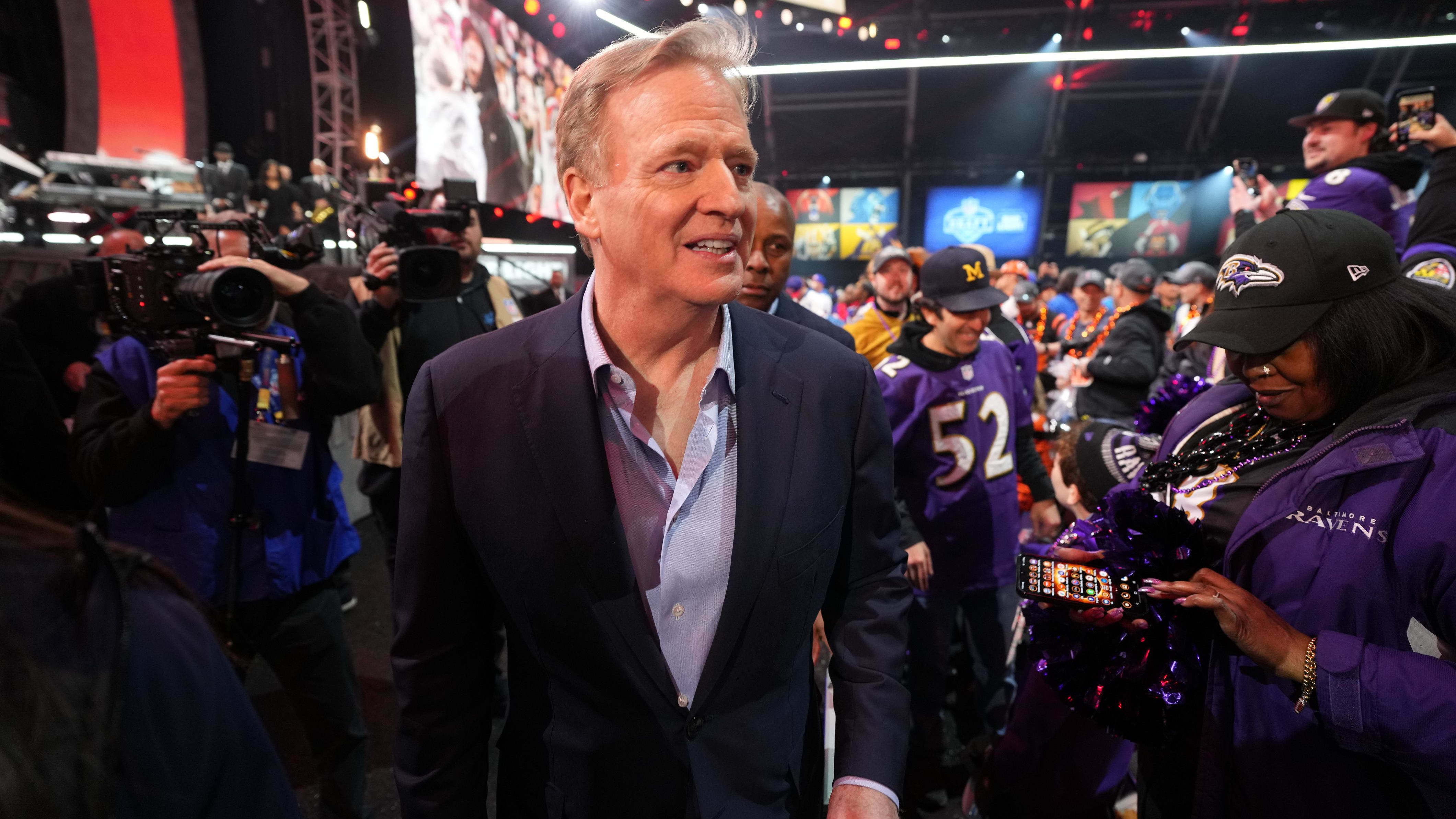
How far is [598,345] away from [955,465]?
6.86ft

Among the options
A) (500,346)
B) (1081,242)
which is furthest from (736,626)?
(1081,242)

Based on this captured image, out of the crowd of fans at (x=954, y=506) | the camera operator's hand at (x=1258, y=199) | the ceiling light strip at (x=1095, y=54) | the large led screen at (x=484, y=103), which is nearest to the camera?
the crowd of fans at (x=954, y=506)

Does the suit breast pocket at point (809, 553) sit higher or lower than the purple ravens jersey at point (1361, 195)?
lower

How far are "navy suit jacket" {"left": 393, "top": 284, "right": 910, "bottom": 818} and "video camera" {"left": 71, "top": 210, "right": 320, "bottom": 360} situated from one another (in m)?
1.10

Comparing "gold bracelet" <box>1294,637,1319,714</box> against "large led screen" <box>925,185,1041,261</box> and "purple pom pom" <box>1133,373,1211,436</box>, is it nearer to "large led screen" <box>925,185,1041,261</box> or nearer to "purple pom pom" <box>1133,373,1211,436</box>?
"purple pom pom" <box>1133,373,1211,436</box>

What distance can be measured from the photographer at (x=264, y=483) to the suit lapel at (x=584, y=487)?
4.22 ft

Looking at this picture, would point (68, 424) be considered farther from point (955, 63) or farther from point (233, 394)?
point (955, 63)

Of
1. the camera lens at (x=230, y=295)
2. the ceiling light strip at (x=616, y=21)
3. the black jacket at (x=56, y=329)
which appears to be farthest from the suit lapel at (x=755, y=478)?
the ceiling light strip at (x=616, y=21)

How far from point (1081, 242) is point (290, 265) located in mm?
18357

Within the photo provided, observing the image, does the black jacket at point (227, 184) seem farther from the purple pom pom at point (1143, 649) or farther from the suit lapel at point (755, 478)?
the purple pom pom at point (1143, 649)

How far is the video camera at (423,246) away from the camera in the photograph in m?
2.69

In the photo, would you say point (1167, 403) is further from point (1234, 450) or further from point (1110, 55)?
point (1110, 55)

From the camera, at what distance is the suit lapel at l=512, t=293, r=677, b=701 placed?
1146 millimetres

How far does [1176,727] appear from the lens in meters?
1.41
